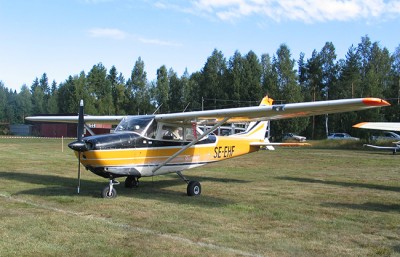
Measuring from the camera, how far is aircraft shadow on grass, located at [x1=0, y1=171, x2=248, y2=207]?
10078 mm

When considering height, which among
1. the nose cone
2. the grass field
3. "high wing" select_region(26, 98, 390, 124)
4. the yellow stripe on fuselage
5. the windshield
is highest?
"high wing" select_region(26, 98, 390, 124)

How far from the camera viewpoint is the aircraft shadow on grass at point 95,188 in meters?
10.1

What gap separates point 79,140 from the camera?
931 cm

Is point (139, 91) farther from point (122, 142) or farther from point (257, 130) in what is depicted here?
point (122, 142)

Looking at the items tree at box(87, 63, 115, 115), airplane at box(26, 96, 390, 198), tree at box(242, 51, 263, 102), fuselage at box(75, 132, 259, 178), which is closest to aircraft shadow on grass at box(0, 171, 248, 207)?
airplane at box(26, 96, 390, 198)

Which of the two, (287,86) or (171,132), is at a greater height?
(287,86)

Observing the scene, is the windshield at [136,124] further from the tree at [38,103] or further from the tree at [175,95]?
the tree at [38,103]

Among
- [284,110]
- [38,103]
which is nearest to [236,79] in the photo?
[284,110]

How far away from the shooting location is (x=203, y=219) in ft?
24.7

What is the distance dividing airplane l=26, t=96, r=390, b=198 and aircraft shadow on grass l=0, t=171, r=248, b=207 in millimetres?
479

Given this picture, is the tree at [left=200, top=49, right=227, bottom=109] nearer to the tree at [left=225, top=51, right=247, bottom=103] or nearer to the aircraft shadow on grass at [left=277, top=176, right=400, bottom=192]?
the tree at [left=225, top=51, right=247, bottom=103]

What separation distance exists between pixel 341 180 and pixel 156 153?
23.3 feet

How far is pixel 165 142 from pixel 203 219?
3.70m

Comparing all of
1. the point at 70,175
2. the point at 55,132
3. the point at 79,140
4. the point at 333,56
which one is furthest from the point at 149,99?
the point at 79,140
